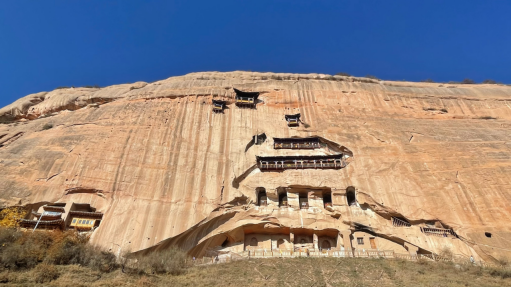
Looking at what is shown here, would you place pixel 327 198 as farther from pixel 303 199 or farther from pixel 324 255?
pixel 324 255

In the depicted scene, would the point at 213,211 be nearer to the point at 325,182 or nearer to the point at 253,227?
the point at 253,227

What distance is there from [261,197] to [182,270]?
9.03 metres

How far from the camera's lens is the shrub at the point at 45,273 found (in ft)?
43.5

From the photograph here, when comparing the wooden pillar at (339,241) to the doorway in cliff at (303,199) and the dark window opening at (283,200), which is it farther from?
the dark window opening at (283,200)

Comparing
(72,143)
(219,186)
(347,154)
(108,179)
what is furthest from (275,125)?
Result: (72,143)

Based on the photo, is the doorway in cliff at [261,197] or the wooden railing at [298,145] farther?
the wooden railing at [298,145]

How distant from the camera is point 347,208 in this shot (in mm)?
22094

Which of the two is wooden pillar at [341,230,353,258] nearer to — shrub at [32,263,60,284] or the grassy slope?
the grassy slope

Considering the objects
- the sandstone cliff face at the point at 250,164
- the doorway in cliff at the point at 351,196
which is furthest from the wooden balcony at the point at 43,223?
the doorway in cliff at the point at 351,196

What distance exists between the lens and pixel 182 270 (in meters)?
15.8

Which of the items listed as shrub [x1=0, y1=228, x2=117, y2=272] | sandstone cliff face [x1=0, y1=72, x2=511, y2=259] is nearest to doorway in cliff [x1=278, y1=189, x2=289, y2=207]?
sandstone cliff face [x1=0, y1=72, x2=511, y2=259]

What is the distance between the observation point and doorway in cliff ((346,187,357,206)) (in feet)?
75.1

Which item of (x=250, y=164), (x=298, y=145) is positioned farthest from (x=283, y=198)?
(x=298, y=145)

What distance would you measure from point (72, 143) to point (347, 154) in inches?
779
